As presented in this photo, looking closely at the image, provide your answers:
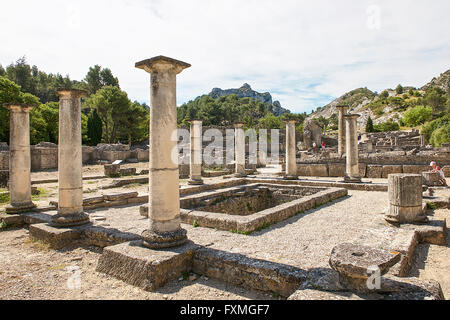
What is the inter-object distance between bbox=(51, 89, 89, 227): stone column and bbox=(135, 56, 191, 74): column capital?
9.31 ft

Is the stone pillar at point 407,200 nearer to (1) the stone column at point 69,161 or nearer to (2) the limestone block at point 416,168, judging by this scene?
(1) the stone column at point 69,161

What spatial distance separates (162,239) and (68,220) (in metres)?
3.14

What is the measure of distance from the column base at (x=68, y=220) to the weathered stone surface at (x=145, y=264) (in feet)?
7.41

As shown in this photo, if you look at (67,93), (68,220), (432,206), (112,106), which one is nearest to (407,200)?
(432,206)

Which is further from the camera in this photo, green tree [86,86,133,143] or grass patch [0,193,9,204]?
green tree [86,86,133,143]

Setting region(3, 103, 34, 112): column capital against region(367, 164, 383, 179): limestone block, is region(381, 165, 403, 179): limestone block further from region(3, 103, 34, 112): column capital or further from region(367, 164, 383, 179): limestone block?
region(3, 103, 34, 112): column capital

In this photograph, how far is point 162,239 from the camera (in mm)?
4906

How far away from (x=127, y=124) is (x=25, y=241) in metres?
42.6

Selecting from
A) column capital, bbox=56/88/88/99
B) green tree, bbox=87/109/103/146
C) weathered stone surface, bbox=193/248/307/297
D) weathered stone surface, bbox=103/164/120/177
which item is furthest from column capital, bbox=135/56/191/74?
green tree, bbox=87/109/103/146

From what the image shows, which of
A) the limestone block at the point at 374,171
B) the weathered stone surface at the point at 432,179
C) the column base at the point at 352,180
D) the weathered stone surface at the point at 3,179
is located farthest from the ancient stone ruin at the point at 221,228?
the weathered stone surface at the point at 3,179

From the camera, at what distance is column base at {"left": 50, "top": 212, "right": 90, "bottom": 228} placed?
6.73 metres

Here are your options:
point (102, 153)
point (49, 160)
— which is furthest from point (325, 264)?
point (102, 153)

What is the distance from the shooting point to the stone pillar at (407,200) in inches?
268
